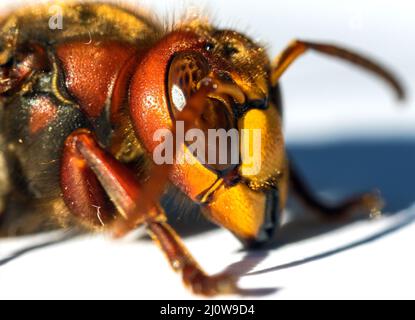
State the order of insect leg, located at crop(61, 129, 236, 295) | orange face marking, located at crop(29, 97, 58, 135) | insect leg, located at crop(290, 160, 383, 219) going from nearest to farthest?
insect leg, located at crop(61, 129, 236, 295) < orange face marking, located at crop(29, 97, 58, 135) < insect leg, located at crop(290, 160, 383, 219)

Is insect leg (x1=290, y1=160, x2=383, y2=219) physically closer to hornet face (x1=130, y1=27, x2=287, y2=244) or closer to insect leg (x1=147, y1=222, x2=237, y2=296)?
hornet face (x1=130, y1=27, x2=287, y2=244)

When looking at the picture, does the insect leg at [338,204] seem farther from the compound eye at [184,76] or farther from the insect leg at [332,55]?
the compound eye at [184,76]

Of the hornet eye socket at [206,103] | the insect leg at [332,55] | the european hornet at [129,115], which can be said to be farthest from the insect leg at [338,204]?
the hornet eye socket at [206,103]

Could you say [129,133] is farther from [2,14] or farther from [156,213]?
[2,14]

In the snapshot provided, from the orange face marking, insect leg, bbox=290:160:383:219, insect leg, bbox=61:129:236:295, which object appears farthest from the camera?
insect leg, bbox=290:160:383:219

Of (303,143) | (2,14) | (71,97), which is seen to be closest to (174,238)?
(71,97)

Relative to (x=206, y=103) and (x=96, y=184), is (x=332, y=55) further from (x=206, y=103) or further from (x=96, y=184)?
(x=96, y=184)

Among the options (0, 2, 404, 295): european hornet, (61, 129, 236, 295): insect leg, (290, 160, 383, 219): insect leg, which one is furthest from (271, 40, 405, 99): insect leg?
(61, 129, 236, 295): insect leg
